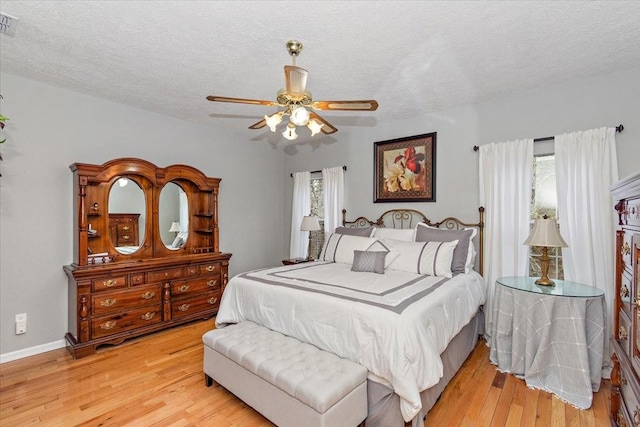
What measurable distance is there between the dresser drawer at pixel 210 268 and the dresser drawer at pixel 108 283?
855 millimetres

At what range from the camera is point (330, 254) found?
3.70 metres

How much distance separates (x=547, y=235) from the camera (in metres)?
2.53

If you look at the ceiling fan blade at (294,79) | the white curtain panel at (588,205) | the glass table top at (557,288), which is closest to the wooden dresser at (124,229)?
the ceiling fan blade at (294,79)

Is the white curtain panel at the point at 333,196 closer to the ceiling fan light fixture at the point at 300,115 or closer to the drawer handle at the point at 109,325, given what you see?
the ceiling fan light fixture at the point at 300,115

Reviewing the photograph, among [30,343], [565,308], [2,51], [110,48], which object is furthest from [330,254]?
[2,51]

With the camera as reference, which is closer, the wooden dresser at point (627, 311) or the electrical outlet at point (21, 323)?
the wooden dresser at point (627, 311)

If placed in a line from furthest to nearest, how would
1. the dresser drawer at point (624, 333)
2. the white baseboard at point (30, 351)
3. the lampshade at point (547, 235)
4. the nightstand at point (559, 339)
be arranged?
the white baseboard at point (30, 351)
the lampshade at point (547, 235)
the nightstand at point (559, 339)
the dresser drawer at point (624, 333)

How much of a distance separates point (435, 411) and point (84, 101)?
4.34m

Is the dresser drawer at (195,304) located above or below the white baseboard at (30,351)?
above

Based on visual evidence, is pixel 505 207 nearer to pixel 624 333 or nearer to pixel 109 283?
pixel 624 333


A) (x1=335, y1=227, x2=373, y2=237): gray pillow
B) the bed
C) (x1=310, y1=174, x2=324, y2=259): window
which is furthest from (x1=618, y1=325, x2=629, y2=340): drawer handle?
(x1=310, y1=174, x2=324, y2=259): window

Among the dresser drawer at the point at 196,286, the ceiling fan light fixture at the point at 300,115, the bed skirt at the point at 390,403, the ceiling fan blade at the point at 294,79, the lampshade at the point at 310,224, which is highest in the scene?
the ceiling fan blade at the point at 294,79

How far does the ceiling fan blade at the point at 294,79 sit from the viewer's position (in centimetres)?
187

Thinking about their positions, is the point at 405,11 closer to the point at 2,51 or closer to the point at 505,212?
the point at 505,212
